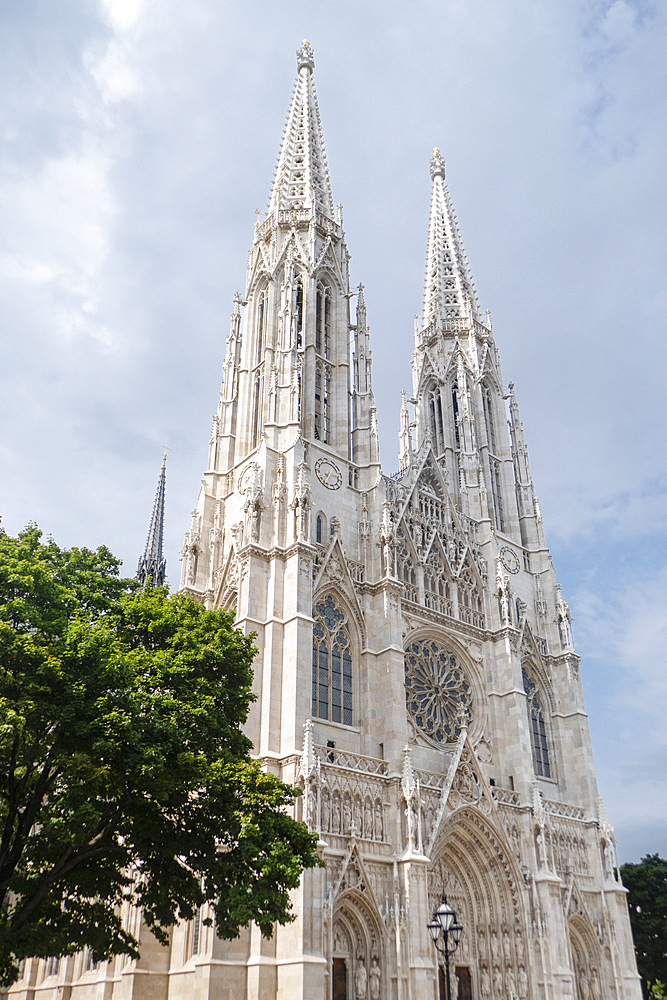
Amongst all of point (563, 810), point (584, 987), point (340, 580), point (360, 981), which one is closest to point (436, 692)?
point (340, 580)

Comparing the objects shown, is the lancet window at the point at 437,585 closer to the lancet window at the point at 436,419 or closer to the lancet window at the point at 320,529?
the lancet window at the point at 320,529

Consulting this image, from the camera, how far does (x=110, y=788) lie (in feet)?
54.5

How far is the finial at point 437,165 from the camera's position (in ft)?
207

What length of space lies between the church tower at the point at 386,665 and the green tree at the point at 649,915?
47.1ft

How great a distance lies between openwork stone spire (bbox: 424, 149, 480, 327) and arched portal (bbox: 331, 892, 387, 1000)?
1491 inches

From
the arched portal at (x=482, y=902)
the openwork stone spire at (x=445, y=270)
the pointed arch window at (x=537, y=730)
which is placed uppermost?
the openwork stone spire at (x=445, y=270)

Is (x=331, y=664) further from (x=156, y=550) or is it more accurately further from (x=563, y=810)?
(x=156, y=550)

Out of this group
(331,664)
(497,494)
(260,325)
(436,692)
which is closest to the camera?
(331,664)

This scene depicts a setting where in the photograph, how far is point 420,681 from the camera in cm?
3538

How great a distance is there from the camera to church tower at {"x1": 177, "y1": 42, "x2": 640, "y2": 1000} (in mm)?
27531

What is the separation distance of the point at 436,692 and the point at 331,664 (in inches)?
243

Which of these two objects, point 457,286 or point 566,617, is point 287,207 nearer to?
point 457,286

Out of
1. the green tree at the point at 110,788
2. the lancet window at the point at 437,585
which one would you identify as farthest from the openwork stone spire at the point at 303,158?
the green tree at the point at 110,788

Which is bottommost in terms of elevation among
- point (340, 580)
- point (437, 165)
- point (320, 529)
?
point (340, 580)
